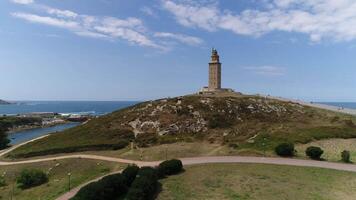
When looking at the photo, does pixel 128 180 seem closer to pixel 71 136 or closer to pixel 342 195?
pixel 342 195

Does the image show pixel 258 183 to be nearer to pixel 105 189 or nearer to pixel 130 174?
pixel 130 174

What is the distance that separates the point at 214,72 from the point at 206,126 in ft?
82.2

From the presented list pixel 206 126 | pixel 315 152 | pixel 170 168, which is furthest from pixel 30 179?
pixel 315 152

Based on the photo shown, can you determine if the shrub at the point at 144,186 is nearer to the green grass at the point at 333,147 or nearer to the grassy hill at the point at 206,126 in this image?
the grassy hill at the point at 206,126

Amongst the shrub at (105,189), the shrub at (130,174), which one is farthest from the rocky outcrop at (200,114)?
the shrub at (105,189)

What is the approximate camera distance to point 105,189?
82.0 ft

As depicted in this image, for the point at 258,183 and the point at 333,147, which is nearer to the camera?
the point at 258,183

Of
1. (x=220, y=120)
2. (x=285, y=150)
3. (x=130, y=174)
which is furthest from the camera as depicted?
(x=220, y=120)

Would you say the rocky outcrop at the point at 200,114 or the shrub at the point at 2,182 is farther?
the rocky outcrop at the point at 200,114

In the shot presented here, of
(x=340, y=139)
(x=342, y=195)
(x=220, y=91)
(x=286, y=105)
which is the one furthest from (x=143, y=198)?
(x=220, y=91)

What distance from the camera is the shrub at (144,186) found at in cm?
2369

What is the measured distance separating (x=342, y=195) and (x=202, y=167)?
13450 millimetres

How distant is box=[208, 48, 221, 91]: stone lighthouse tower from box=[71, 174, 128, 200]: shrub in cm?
5465

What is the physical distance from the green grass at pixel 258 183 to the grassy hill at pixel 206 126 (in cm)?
1169
